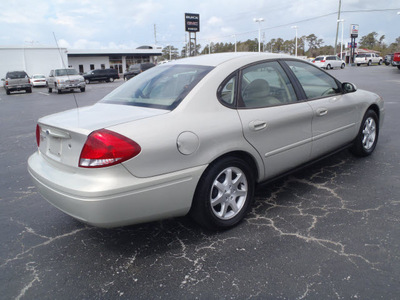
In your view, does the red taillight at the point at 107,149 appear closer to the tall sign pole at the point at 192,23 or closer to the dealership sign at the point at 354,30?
the tall sign pole at the point at 192,23

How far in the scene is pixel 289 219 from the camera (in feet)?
10.8

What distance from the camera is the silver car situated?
2.46 meters

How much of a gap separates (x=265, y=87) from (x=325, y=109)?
3.15ft

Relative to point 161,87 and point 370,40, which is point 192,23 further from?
point 370,40

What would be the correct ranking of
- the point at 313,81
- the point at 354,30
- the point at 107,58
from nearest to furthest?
the point at 313,81, the point at 354,30, the point at 107,58

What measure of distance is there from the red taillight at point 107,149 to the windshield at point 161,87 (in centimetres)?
56

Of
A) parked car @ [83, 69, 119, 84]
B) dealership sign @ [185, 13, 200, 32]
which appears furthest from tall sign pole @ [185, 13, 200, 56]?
parked car @ [83, 69, 119, 84]

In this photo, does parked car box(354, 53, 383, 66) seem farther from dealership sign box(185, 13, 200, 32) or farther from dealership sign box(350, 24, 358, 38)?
dealership sign box(185, 13, 200, 32)

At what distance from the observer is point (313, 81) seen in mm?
4102

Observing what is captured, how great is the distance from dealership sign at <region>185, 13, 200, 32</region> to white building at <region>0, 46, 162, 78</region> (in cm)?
1489

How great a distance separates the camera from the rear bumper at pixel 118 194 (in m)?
2.41

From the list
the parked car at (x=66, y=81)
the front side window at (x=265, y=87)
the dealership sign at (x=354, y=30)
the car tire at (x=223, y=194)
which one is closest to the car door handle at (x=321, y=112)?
the front side window at (x=265, y=87)

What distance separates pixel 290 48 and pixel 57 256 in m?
104

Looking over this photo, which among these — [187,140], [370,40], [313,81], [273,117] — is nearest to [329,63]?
[313,81]
